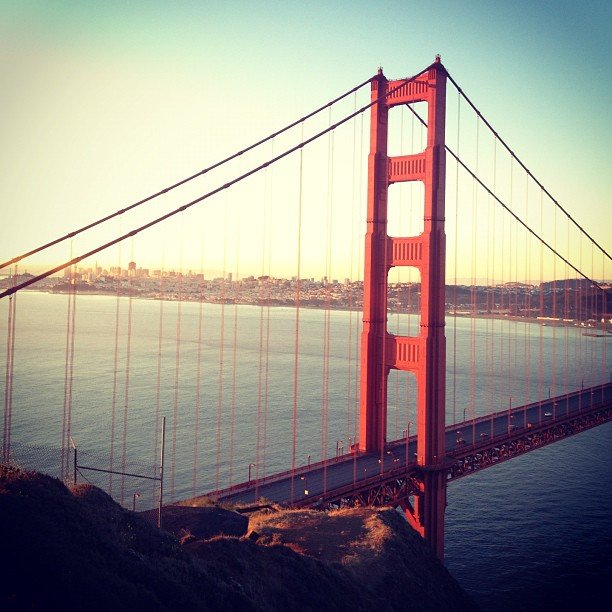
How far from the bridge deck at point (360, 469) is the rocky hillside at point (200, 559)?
4.17 feet

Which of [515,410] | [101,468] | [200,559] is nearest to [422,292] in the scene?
[200,559]

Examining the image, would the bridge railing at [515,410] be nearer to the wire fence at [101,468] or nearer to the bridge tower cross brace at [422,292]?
the bridge tower cross brace at [422,292]

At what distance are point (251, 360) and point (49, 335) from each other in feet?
132

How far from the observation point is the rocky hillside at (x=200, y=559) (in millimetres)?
8469

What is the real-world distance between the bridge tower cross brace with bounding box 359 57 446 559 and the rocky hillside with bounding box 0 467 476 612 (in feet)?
11.6

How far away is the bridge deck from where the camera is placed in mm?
18531

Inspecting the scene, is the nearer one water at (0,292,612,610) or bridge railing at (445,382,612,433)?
water at (0,292,612,610)

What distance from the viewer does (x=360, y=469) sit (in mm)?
20906

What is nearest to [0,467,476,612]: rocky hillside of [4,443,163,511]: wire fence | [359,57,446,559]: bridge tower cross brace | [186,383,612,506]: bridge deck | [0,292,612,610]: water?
[186,383,612,506]: bridge deck

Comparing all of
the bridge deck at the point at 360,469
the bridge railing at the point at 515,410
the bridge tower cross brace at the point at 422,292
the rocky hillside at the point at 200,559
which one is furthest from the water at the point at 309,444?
the rocky hillside at the point at 200,559

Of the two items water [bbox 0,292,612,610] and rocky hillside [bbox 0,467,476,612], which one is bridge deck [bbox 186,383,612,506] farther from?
water [bbox 0,292,612,610]

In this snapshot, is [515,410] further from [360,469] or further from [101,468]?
[101,468]

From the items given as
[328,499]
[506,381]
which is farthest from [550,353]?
[328,499]

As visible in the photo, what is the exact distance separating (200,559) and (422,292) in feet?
43.9
